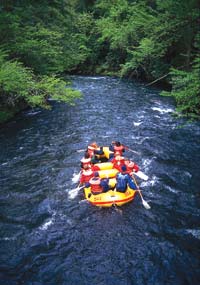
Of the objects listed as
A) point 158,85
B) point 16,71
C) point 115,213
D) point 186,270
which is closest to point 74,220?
point 115,213

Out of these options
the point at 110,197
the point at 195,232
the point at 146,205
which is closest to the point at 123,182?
the point at 110,197

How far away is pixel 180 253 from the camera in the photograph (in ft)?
26.3

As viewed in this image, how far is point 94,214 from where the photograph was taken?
9648 millimetres

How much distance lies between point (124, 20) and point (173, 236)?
24.9 meters

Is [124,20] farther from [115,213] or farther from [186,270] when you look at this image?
[186,270]

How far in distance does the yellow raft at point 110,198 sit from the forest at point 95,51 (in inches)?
123

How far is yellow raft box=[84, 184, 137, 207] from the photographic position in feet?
31.9

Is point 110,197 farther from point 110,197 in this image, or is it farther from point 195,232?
point 195,232

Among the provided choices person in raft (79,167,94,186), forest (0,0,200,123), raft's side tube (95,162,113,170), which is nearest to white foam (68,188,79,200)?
person in raft (79,167,94,186)

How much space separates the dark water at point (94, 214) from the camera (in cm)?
762

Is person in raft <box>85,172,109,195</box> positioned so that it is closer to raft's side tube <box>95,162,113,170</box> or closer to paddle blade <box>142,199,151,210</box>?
paddle blade <box>142,199,151,210</box>

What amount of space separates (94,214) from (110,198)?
681mm

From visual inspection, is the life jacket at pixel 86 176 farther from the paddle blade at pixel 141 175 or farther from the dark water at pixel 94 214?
the paddle blade at pixel 141 175

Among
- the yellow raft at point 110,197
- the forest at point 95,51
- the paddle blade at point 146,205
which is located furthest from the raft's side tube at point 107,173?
the forest at point 95,51
